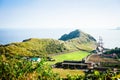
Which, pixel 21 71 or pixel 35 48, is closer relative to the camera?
pixel 21 71

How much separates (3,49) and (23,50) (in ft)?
31.5

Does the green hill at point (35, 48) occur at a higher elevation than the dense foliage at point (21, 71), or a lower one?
lower

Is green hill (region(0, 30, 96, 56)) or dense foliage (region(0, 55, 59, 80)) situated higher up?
dense foliage (region(0, 55, 59, 80))

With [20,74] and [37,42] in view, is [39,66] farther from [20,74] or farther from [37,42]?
[37,42]

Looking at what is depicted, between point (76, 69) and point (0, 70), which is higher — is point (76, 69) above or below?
below

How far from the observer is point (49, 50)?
4584 inches

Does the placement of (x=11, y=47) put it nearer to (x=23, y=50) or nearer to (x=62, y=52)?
(x=23, y=50)

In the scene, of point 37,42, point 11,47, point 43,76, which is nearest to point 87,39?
point 37,42

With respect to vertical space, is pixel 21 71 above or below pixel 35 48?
above

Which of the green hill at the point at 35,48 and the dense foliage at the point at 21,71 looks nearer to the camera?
the dense foliage at the point at 21,71

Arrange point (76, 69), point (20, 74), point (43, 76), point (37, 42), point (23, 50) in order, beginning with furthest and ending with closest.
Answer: point (37, 42)
point (23, 50)
point (76, 69)
point (43, 76)
point (20, 74)

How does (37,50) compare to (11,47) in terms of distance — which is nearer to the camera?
(11,47)

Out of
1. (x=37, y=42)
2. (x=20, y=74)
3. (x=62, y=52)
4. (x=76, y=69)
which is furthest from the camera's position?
(x=37, y=42)

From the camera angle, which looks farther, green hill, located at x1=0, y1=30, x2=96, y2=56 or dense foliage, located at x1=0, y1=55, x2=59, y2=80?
green hill, located at x1=0, y1=30, x2=96, y2=56
